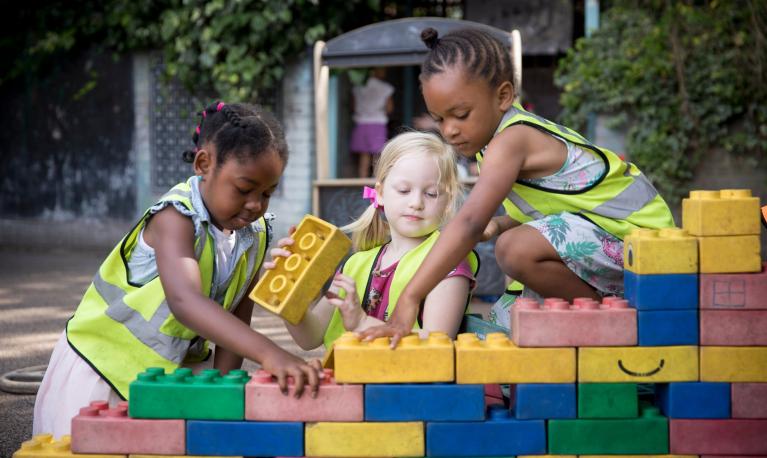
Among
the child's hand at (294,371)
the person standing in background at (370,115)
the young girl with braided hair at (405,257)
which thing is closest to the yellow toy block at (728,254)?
the young girl with braided hair at (405,257)

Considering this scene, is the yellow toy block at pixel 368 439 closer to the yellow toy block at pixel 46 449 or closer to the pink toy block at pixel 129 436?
the pink toy block at pixel 129 436

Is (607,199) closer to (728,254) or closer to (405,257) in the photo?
(405,257)

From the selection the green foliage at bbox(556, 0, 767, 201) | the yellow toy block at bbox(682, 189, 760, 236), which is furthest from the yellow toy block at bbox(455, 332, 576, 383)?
the green foliage at bbox(556, 0, 767, 201)

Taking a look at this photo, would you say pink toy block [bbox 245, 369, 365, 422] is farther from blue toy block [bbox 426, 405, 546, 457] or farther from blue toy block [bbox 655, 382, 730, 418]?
blue toy block [bbox 655, 382, 730, 418]

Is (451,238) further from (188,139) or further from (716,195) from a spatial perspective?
(188,139)

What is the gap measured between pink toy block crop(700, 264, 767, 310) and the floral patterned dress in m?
0.79

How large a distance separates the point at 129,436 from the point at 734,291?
5.06ft

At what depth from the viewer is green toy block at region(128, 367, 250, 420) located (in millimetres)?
2301

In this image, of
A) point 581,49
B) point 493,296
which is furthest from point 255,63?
point 493,296

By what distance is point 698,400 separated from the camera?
2297 mm

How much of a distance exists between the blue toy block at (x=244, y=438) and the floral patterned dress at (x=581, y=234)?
1.20 metres

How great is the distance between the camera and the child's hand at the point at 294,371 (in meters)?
2.29

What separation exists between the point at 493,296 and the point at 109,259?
4015 mm

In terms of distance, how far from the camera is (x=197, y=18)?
9711 mm
